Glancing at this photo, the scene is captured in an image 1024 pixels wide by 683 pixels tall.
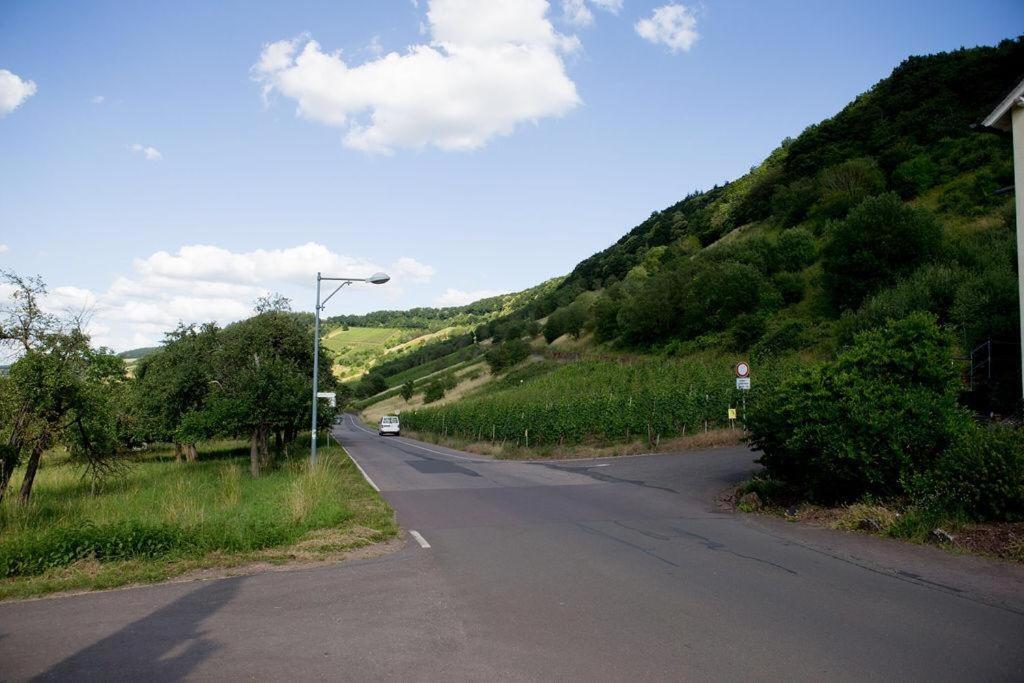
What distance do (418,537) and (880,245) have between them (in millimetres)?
47719

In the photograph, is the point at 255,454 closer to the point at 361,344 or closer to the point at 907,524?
the point at 907,524

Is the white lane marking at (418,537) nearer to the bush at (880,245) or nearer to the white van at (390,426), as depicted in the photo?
the bush at (880,245)

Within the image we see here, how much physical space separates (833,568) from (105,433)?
54.1 ft

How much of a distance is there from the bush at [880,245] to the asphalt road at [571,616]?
4380 centimetres

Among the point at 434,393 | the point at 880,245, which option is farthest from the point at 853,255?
the point at 434,393

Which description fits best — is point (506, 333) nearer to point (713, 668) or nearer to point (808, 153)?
point (808, 153)

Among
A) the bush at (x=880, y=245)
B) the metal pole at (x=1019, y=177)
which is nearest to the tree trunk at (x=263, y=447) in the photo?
the metal pole at (x=1019, y=177)

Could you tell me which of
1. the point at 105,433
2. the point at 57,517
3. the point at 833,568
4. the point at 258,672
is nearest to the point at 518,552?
the point at 833,568

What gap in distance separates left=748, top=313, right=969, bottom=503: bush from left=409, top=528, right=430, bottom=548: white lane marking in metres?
6.36

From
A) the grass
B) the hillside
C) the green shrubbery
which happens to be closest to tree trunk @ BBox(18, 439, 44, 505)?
the grass

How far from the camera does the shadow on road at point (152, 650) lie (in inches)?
193

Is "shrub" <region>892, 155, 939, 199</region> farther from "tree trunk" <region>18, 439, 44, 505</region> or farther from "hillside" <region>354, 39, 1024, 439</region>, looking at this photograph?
"tree trunk" <region>18, 439, 44, 505</region>

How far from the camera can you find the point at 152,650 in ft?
17.7

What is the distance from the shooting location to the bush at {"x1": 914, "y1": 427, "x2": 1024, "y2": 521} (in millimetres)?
8438
